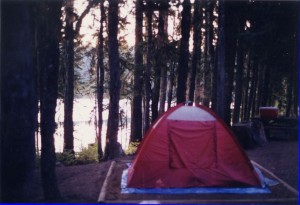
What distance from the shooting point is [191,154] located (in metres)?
10.8

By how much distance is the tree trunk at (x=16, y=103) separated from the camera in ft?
23.6

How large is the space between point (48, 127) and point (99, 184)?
2869 mm

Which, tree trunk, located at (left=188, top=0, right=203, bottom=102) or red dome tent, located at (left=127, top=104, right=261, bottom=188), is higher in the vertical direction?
tree trunk, located at (left=188, top=0, right=203, bottom=102)

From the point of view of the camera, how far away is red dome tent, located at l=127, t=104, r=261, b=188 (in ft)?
34.6

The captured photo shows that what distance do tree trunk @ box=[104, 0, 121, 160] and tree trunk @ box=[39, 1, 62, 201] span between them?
7.22m

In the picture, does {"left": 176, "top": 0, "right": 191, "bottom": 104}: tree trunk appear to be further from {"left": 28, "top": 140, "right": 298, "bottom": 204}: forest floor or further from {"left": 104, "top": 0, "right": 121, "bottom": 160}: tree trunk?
{"left": 28, "top": 140, "right": 298, "bottom": 204}: forest floor

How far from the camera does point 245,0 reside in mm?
20281

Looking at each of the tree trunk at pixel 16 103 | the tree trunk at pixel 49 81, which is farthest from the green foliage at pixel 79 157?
the tree trunk at pixel 16 103

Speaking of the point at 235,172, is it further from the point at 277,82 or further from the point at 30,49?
the point at 277,82

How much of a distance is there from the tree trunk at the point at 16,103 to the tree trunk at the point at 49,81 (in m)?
1.07

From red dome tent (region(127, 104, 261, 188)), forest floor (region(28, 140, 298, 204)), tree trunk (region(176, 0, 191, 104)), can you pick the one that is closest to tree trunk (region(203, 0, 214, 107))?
tree trunk (region(176, 0, 191, 104))

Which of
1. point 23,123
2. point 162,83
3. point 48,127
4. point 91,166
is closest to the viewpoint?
point 23,123

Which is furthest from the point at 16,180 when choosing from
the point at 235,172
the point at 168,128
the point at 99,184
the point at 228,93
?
the point at 228,93

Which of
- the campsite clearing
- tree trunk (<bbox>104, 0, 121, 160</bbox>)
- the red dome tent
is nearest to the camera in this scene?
the campsite clearing
